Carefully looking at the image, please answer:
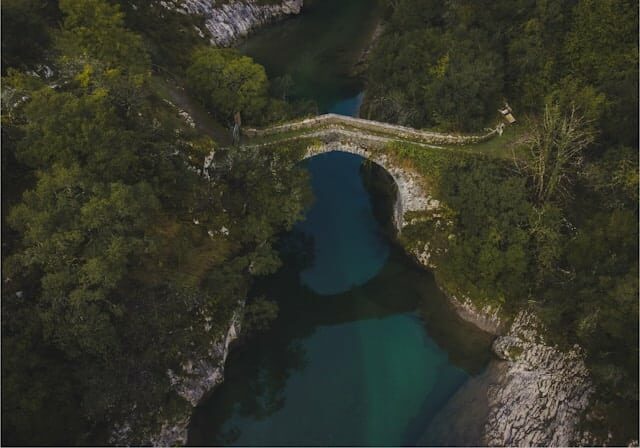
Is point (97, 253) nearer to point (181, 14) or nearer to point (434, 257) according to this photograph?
point (434, 257)

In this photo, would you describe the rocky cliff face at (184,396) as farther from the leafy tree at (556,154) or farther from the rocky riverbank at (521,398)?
the leafy tree at (556,154)

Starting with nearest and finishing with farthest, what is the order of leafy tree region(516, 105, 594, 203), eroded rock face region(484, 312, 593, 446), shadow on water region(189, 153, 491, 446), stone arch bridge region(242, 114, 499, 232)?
eroded rock face region(484, 312, 593, 446), shadow on water region(189, 153, 491, 446), leafy tree region(516, 105, 594, 203), stone arch bridge region(242, 114, 499, 232)

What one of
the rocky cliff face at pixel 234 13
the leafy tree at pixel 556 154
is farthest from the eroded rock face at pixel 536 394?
the rocky cliff face at pixel 234 13

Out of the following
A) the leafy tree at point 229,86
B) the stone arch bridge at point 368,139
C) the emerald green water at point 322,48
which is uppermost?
the emerald green water at point 322,48

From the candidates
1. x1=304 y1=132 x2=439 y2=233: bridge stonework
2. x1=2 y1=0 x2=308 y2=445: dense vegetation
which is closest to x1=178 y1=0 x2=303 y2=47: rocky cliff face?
x1=2 y1=0 x2=308 y2=445: dense vegetation

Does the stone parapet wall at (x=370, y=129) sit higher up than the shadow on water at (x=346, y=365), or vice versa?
the stone parapet wall at (x=370, y=129)

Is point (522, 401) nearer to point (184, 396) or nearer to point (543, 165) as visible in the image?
point (543, 165)

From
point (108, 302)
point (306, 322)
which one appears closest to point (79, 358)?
point (108, 302)

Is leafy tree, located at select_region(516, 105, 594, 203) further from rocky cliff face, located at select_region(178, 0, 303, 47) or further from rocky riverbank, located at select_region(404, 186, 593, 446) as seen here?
rocky cliff face, located at select_region(178, 0, 303, 47)
